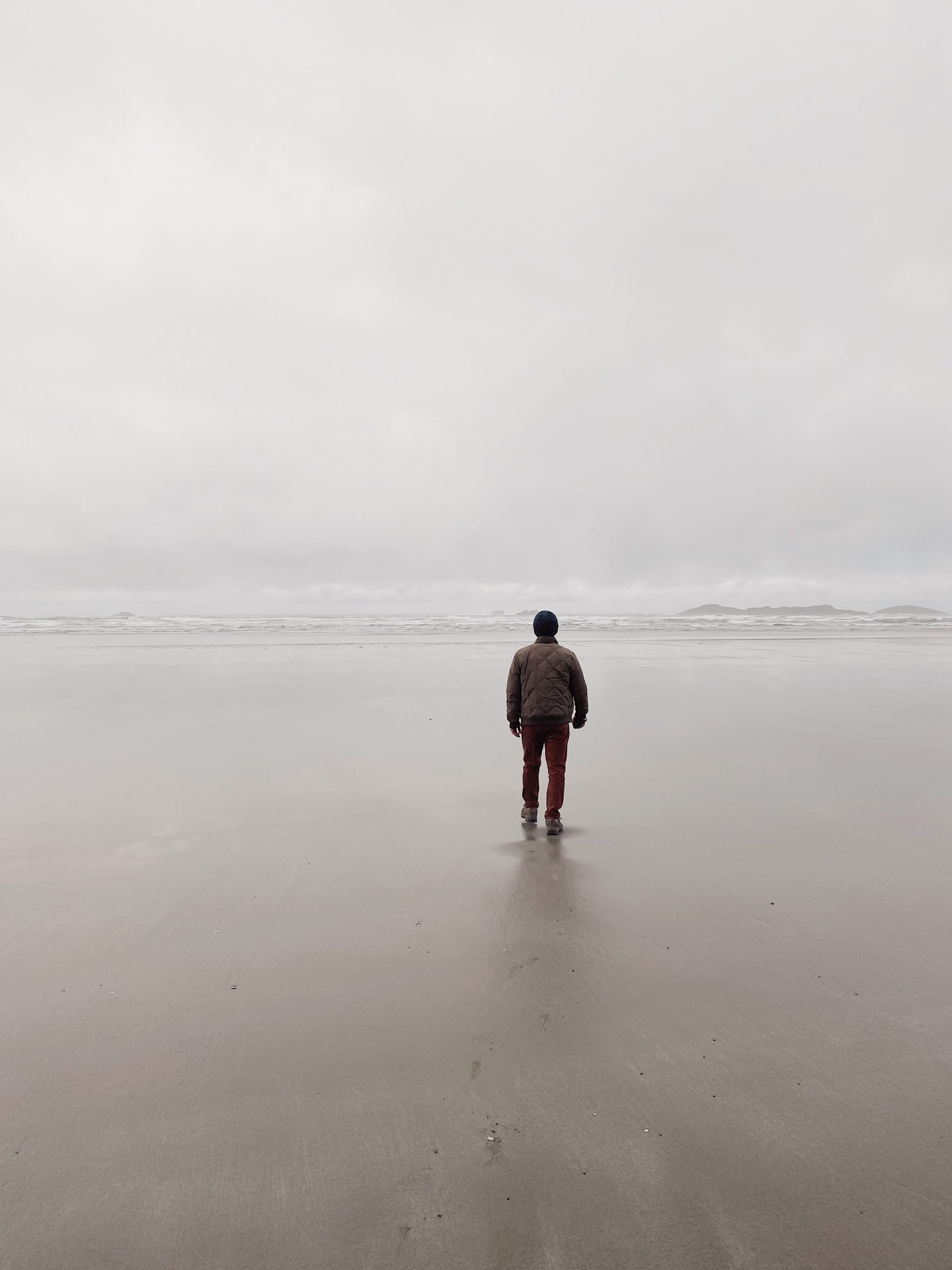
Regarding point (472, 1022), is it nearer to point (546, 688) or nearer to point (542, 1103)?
point (542, 1103)

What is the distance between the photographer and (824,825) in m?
6.33

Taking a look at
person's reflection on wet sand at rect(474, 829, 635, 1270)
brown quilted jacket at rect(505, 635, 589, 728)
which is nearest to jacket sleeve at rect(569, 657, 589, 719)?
brown quilted jacket at rect(505, 635, 589, 728)

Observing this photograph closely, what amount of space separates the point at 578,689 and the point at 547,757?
2.49ft

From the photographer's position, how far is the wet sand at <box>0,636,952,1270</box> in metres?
2.31

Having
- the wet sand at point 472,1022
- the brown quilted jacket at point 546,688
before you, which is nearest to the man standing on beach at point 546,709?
the brown quilted jacket at point 546,688

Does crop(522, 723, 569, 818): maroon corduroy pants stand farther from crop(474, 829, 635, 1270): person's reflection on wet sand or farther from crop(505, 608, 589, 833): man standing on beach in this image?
crop(474, 829, 635, 1270): person's reflection on wet sand

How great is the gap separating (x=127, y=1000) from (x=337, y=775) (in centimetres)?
450

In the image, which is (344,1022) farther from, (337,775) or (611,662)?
(611,662)

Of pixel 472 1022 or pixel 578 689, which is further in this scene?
pixel 578 689

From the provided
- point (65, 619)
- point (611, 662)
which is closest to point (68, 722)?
point (611, 662)

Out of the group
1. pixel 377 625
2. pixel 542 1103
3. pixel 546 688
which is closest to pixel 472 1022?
pixel 542 1103

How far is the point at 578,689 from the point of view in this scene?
6.43m

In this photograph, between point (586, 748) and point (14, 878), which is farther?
point (586, 748)

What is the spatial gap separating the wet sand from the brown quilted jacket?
1.15 metres
